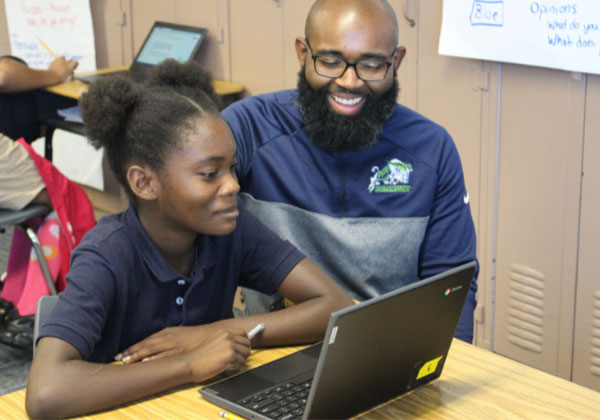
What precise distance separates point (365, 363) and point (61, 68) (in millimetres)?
2898

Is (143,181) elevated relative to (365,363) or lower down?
elevated

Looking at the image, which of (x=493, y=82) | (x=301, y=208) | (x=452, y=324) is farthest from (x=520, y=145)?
(x=452, y=324)

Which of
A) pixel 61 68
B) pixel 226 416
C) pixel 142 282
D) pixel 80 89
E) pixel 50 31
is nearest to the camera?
pixel 226 416

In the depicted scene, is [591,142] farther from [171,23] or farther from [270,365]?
[171,23]

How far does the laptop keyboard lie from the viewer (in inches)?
47.0

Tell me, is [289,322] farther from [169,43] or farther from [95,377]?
[169,43]

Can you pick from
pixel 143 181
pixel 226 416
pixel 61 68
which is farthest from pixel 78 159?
pixel 226 416

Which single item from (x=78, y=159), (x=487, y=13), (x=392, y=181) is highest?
(x=487, y=13)

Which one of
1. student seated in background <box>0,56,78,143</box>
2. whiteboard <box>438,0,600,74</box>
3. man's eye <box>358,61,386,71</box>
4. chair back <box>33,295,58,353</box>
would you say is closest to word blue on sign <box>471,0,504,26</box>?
whiteboard <box>438,0,600,74</box>

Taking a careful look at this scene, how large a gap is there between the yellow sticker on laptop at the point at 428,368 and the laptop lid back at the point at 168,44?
243 cm

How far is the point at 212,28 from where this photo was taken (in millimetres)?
3561

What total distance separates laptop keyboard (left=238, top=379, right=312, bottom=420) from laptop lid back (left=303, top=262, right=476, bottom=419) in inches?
2.9

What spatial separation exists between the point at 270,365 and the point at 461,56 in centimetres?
159

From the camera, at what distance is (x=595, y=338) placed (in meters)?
2.57
